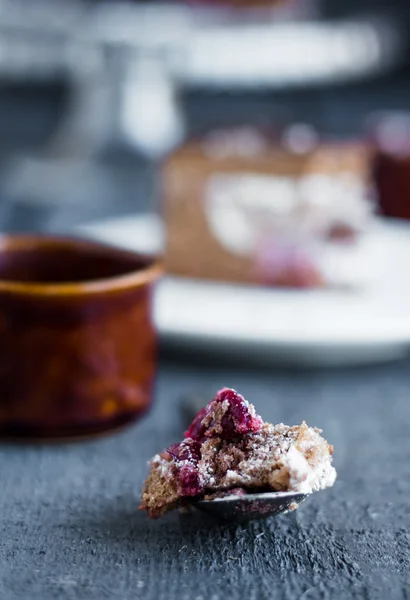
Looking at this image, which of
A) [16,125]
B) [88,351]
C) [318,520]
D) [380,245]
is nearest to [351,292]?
[380,245]

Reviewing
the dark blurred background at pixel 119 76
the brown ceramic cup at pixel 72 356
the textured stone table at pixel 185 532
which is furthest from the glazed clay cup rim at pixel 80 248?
the dark blurred background at pixel 119 76

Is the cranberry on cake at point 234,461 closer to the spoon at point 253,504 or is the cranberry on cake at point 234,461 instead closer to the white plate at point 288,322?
the spoon at point 253,504

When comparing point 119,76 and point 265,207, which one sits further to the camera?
point 119,76

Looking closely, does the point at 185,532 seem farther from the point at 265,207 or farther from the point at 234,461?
the point at 265,207

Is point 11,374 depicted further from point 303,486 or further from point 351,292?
point 351,292

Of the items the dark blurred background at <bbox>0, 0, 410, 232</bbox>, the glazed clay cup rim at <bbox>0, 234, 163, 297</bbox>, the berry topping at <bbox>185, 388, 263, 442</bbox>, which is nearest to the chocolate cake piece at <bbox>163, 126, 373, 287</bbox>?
the dark blurred background at <bbox>0, 0, 410, 232</bbox>

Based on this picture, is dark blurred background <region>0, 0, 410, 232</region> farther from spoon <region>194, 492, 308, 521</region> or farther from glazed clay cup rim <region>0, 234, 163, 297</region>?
spoon <region>194, 492, 308, 521</region>

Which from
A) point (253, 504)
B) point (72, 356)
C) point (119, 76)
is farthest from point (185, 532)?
point (119, 76)
